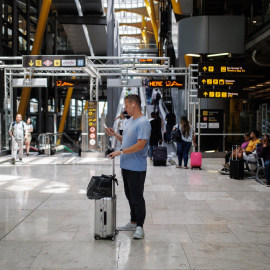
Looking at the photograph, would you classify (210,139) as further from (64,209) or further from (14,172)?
(64,209)

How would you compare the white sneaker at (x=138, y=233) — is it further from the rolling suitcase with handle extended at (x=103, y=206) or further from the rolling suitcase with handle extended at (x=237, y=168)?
the rolling suitcase with handle extended at (x=237, y=168)

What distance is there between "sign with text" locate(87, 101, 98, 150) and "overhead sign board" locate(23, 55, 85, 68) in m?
2.31

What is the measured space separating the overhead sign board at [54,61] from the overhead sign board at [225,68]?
17.2 ft

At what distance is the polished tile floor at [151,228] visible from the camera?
14.7ft

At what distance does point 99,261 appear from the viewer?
445 cm

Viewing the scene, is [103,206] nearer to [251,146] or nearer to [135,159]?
[135,159]

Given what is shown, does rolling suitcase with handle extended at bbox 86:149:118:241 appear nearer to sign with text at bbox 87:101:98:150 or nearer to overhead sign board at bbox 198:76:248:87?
overhead sign board at bbox 198:76:248:87

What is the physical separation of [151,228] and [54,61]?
1323 centimetres

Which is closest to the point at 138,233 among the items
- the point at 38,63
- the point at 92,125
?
the point at 38,63

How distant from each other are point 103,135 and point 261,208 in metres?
12.8

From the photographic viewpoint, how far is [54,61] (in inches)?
703

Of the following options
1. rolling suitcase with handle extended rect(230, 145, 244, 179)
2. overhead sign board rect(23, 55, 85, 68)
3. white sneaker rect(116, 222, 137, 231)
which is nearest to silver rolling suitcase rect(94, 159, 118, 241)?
white sneaker rect(116, 222, 137, 231)

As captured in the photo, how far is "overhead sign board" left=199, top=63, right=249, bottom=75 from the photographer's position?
15188 mm

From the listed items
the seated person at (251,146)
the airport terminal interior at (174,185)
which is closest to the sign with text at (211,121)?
the airport terminal interior at (174,185)
